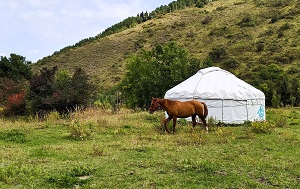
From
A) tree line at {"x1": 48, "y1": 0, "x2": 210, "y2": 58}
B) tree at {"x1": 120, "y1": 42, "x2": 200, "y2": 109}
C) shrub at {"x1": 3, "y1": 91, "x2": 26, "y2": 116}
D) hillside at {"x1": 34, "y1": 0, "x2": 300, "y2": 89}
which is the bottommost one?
shrub at {"x1": 3, "y1": 91, "x2": 26, "y2": 116}

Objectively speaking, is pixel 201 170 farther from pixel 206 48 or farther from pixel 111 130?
pixel 206 48

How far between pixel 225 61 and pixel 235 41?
6.74 m

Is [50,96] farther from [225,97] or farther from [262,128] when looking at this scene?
[262,128]

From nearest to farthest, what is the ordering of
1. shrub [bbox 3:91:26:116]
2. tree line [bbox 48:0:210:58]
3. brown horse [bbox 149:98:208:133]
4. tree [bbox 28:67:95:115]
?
brown horse [bbox 149:98:208:133] < tree [bbox 28:67:95:115] < shrub [bbox 3:91:26:116] < tree line [bbox 48:0:210:58]

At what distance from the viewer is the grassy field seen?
18.3ft

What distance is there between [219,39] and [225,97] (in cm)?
2880

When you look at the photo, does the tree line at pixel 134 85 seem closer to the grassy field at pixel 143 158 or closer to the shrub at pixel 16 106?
the shrub at pixel 16 106

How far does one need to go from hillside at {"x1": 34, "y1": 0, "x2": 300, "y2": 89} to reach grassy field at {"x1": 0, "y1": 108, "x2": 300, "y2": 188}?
19802 mm

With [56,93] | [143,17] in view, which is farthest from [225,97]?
[143,17]

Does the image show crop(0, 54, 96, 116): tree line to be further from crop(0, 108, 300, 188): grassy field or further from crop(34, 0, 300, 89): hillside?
crop(34, 0, 300, 89): hillside

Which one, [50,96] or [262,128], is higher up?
[50,96]

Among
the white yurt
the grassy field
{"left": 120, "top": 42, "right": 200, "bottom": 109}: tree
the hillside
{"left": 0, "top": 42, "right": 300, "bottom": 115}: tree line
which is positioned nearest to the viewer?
the grassy field

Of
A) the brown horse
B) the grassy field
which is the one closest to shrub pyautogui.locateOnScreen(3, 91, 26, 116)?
the grassy field

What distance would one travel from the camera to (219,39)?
4141 cm
